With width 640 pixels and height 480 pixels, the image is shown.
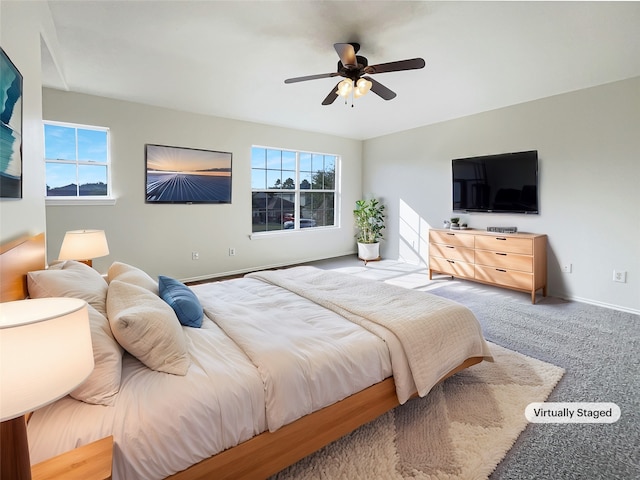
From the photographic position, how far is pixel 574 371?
2373mm

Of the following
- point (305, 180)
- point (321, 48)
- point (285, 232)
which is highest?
point (321, 48)

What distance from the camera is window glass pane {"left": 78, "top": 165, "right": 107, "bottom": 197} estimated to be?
158 inches

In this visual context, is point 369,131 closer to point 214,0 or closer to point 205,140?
point 205,140

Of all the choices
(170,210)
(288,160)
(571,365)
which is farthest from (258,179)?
(571,365)

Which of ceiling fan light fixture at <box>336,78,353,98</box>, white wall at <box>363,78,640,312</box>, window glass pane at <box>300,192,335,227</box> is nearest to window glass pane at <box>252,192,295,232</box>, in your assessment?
window glass pane at <box>300,192,335,227</box>

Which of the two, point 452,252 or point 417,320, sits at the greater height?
point 452,252

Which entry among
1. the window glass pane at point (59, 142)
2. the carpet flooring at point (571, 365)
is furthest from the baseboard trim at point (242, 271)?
the window glass pane at point (59, 142)

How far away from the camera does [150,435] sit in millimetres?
1123

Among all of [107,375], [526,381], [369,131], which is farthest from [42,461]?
→ [369,131]

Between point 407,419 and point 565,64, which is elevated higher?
point 565,64

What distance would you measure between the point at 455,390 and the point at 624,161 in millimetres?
3392

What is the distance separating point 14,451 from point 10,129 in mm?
1384

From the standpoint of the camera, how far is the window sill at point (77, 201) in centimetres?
380

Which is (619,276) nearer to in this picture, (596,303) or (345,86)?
(596,303)
